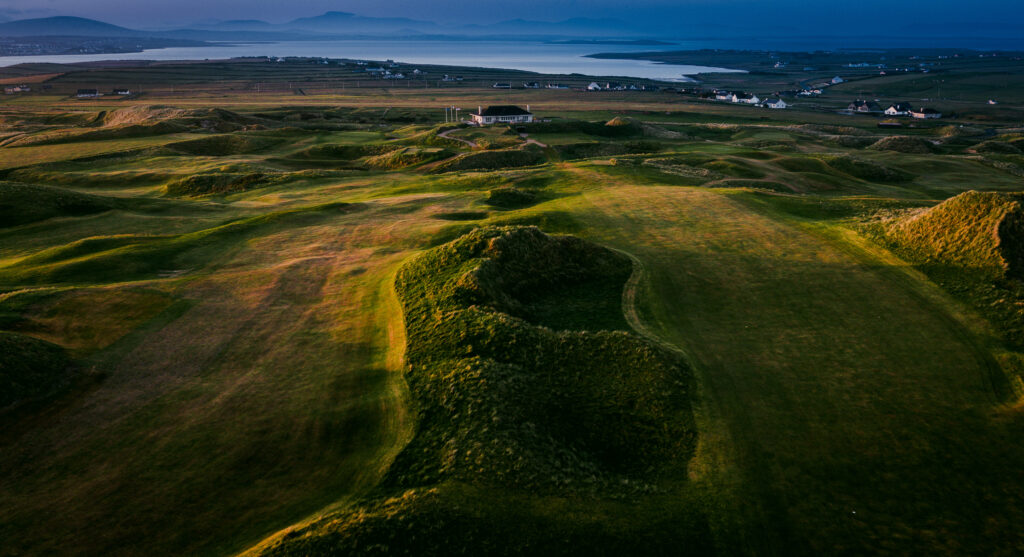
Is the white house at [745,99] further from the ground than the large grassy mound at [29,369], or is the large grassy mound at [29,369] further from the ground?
the white house at [745,99]

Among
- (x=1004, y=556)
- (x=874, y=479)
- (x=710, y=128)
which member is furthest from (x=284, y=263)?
(x=710, y=128)

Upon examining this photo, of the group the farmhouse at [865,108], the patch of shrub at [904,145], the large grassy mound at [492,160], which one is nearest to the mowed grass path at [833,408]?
the large grassy mound at [492,160]

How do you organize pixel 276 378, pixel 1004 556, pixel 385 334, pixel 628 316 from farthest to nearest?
pixel 628 316, pixel 385 334, pixel 276 378, pixel 1004 556

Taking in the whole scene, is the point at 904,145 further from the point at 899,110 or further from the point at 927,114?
the point at 899,110

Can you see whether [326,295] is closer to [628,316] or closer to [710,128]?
[628,316]

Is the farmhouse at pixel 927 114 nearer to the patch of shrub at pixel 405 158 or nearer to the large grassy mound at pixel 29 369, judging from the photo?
the patch of shrub at pixel 405 158

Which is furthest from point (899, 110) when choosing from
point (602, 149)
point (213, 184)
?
point (213, 184)

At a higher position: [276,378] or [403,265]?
[403,265]
